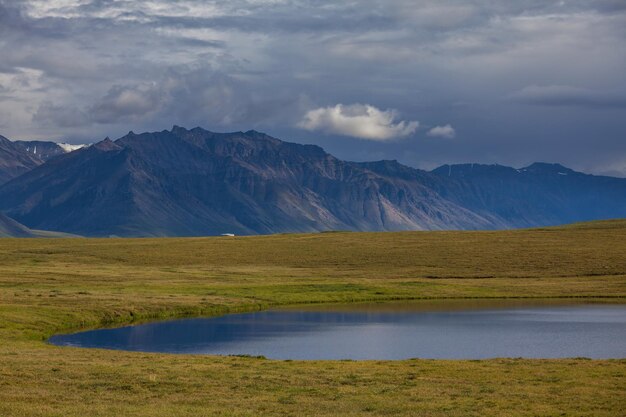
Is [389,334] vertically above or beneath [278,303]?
beneath

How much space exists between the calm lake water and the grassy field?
8080 millimetres

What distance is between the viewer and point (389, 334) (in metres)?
81.5

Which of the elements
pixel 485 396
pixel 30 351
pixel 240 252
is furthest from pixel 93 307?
pixel 240 252

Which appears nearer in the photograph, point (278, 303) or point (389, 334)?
point (389, 334)

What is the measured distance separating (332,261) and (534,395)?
13840 cm

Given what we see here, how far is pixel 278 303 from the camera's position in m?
115

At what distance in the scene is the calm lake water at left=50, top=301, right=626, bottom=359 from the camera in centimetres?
6894

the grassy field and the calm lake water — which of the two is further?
the calm lake water

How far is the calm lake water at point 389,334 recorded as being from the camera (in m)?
68.9

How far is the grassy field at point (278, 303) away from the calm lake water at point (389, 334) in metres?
8.08

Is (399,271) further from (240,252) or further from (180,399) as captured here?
(180,399)

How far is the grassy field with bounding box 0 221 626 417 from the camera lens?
40250 millimetres

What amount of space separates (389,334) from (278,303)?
3590cm

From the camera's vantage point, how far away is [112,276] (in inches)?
5620
